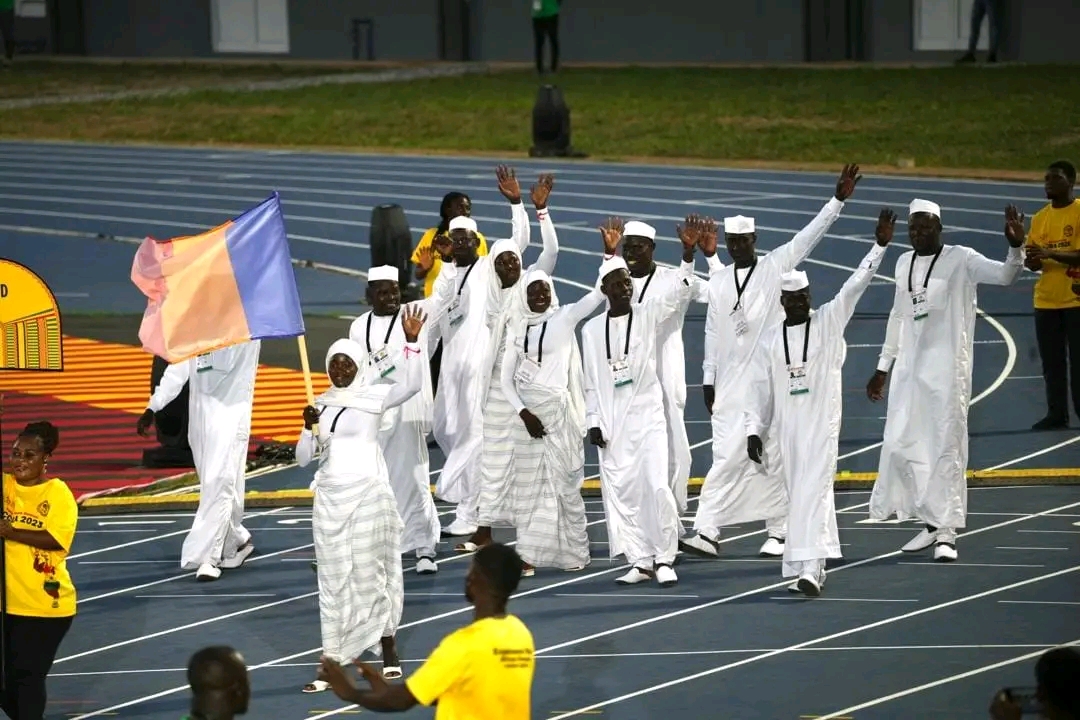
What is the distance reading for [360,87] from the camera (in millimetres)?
41906

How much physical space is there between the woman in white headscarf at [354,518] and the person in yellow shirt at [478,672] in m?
3.35

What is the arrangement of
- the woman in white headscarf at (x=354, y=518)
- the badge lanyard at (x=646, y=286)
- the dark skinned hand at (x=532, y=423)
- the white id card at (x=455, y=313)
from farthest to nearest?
the white id card at (x=455, y=313)
the badge lanyard at (x=646, y=286)
the dark skinned hand at (x=532, y=423)
the woman in white headscarf at (x=354, y=518)

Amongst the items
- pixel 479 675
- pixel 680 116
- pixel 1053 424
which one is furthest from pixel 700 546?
pixel 680 116

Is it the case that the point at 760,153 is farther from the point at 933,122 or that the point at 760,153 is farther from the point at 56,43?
the point at 56,43

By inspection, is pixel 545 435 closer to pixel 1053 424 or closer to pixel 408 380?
pixel 408 380

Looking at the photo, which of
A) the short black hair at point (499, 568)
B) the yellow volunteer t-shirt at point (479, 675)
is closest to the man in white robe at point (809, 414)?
the short black hair at point (499, 568)

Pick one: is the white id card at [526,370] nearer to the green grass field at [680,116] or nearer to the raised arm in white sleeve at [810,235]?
the raised arm in white sleeve at [810,235]

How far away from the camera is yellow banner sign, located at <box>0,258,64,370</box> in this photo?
10.1 meters

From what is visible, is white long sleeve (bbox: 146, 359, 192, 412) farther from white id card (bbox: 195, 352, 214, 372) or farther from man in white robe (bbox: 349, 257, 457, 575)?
man in white robe (bbox: 349, 257, 457, 575)

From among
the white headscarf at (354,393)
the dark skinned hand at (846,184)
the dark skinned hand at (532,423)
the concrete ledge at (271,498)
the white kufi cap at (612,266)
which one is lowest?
the concrete ledge at (271,498)

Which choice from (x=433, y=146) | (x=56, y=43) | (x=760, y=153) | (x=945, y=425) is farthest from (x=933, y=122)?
(x=56, y=43)

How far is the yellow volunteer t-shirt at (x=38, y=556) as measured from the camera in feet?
31.1

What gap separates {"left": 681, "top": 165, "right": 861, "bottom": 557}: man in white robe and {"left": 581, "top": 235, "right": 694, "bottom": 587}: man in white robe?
581 mm

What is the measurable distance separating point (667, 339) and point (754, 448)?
3.00 ft
